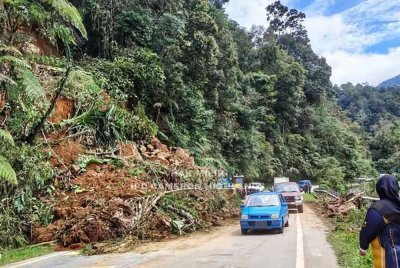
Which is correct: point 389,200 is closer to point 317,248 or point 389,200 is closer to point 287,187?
point 317,248

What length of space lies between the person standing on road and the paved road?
4.71 meters

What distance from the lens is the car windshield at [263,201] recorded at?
16312 millimetres

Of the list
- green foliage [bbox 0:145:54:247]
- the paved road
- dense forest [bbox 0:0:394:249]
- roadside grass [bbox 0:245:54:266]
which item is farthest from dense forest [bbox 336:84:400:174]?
roadside grass [bbox 0:245:54:266]

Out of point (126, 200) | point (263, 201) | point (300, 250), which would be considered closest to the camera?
point (300, 250)

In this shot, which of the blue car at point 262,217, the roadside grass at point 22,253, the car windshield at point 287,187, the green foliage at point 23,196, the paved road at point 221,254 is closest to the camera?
the paved road at point 221,254

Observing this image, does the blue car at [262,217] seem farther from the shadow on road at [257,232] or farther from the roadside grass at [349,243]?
the roadside grass at [349,243]

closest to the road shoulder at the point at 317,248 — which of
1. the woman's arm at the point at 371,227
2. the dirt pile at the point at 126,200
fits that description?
the dirt pile at the point at 126,200

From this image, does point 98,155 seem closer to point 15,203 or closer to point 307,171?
point 15,203

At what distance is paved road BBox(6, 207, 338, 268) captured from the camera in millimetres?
9781

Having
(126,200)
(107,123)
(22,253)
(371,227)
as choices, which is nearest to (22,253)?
(22,253)

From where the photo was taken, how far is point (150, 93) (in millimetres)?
27594

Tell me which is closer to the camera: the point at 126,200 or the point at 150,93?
the point at 126,200

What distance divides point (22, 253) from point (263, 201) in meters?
8.32

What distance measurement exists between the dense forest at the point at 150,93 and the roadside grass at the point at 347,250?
24.2ft
